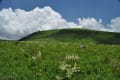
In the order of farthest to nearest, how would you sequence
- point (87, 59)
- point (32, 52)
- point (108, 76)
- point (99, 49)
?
point (99, 49), point (32, 52), point (87, 59), point (108, 76)

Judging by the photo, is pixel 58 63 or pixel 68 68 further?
pixel 58 63

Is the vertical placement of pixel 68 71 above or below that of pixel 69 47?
below

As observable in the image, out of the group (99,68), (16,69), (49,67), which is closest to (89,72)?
(99,68)

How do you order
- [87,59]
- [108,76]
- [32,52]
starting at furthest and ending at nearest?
[32,52], [87,59], [108,76]

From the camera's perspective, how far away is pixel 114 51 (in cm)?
2877

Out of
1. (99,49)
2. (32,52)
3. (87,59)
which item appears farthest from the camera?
(99,49)

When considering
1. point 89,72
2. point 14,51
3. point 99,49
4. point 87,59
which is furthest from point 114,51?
point 14,51

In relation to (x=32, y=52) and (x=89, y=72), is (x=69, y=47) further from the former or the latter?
(x=89, y=72)

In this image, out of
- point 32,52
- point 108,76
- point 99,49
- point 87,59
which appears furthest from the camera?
point 99,49

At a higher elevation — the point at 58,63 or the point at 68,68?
the point at 58,63

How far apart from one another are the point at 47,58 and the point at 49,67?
1.86 meters

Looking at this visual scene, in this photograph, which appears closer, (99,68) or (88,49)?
(99,68)

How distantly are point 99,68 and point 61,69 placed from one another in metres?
2.75

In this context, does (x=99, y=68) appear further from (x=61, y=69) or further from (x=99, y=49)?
(x=99, y=49)
